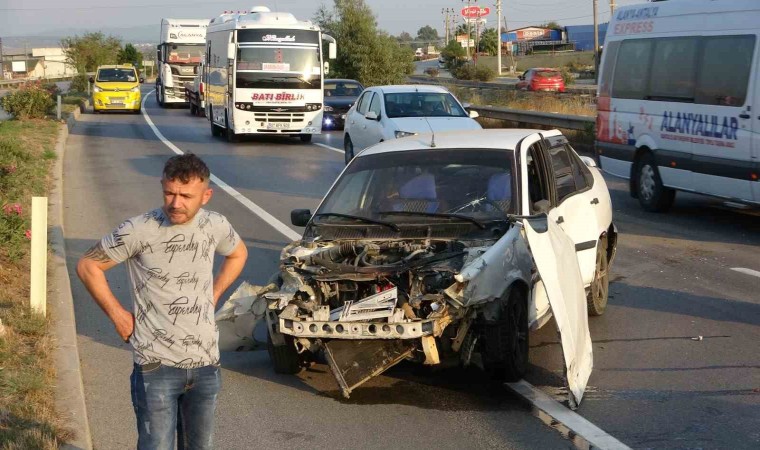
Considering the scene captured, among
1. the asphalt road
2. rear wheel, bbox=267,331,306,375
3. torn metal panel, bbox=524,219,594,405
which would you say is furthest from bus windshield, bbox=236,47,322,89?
torn metal panel, bbox=524,219,594,405

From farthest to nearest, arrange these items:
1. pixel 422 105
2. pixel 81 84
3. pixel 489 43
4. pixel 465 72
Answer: pixel 489 43
pixel 465 72
pixel 81 84
pixel 422 105

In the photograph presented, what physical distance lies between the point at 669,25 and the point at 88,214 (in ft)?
27.7

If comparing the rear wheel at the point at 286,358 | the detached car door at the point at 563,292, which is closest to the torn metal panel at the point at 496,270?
the detached car door at the point at 563,292

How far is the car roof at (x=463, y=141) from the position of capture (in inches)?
321

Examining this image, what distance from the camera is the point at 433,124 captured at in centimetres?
1788

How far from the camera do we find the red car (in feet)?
154

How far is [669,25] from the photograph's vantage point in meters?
14.2

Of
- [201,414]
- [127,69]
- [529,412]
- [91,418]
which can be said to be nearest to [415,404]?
[529,412]

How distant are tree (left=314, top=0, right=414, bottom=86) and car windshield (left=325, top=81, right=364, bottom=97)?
14098 millimetres

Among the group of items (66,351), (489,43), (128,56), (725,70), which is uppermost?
(489,43)

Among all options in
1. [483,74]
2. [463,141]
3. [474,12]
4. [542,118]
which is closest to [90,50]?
[483,74]

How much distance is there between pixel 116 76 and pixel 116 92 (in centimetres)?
126

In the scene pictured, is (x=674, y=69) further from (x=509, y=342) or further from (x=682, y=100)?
(x=509, y=342)

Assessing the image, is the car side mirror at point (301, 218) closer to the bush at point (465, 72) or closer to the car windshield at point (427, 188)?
the car windshield at point (427, 188)
